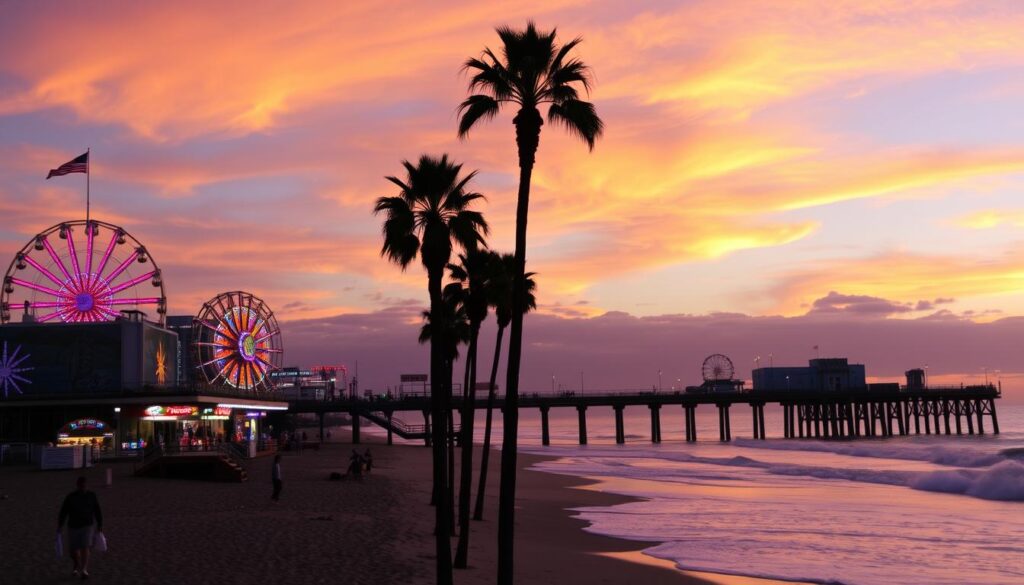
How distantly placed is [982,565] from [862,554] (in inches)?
116

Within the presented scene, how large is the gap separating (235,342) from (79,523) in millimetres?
62026

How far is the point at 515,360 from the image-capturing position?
50.2 feet

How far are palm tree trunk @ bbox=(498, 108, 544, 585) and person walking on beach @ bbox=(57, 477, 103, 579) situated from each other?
7134mm

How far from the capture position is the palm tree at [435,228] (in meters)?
18.4

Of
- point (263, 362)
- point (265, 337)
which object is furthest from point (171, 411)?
point (265, 337)

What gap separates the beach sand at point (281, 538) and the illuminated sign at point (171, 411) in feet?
42.2

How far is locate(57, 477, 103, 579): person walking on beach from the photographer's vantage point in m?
15.8

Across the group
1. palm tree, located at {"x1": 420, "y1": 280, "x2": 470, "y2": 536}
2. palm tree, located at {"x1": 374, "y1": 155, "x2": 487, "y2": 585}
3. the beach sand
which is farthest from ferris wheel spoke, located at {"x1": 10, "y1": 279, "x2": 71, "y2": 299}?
palm tree, located at {"x1": 374, "y1": 155, "x2": 487, "y2": 585}

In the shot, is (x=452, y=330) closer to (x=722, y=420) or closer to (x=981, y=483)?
(x=981, y=483)

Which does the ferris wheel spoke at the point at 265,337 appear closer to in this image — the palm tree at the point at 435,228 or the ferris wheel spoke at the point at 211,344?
the ferris wheel spoke at the point at 211,344

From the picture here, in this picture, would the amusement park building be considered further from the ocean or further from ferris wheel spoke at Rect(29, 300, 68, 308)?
the ocean

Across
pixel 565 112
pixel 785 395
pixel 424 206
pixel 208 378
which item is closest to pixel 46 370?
pixel 208 378

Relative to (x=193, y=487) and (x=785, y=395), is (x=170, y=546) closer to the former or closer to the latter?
(x=193, y=487)

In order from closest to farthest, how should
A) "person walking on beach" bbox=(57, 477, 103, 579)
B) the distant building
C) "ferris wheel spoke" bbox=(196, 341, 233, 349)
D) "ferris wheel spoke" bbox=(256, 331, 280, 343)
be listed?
"person walking on beach" bbox=(57, 477, 103, 579), "ferris wheel spoke" bbox=(196, 341, 233, 349), "ferris wheel spoke" bbox=(256, 331, 280, 343), the distant building
